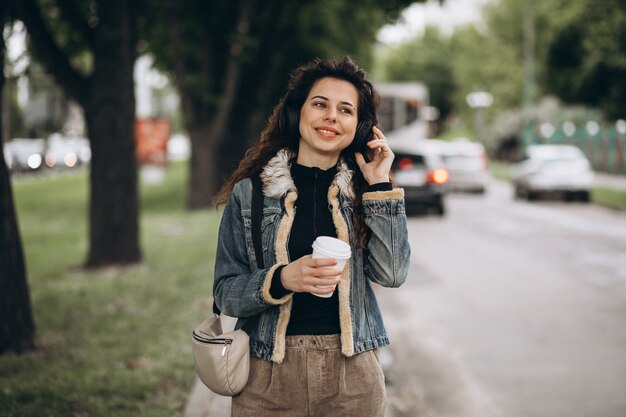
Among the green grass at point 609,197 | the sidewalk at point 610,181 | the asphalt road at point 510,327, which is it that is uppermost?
the sidewalk at point 610,181

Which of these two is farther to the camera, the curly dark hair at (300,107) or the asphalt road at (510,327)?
the asphalt road at (510,327)

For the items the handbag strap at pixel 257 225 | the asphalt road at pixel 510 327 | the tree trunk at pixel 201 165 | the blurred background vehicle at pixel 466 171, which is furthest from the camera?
the blurred background vehicle at pixel 466 171

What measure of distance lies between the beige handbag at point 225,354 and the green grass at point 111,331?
2364 mm

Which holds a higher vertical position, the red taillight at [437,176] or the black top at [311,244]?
the black top at [311,244]

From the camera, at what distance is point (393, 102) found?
28.5 metres

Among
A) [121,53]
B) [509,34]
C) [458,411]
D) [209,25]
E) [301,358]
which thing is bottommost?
[458,411]

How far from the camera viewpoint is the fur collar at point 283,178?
7.87 ft

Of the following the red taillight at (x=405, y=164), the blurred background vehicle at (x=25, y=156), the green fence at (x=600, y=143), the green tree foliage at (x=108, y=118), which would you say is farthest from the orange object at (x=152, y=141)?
the green fence at (x=600, y=143)

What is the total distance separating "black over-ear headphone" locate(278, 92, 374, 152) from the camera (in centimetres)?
250

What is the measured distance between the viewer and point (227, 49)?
1962 cm

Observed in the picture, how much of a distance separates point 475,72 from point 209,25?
48032 mm

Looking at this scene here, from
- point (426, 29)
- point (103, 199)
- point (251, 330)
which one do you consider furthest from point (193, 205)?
point (426, 29)

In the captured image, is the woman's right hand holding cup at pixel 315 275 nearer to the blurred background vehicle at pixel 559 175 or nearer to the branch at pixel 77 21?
the branch at pixel 77 21

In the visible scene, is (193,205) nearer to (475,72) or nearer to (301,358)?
(301,358)
